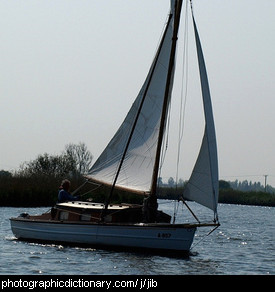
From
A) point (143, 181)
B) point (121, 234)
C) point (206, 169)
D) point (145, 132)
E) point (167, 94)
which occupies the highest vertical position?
point (167, 94)

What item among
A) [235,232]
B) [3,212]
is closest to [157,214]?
[235,232]

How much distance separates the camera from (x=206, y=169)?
31.5 m

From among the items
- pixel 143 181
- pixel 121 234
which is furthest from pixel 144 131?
pixel 121 234

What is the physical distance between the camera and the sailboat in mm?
31672

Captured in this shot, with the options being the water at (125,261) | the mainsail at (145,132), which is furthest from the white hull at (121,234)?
the mainsail at (145,132)

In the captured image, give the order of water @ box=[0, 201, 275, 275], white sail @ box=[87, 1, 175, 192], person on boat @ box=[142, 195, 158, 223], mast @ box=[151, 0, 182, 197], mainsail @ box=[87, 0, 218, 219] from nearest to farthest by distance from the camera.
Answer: water @ box=[0, 201, 275, 275], person on boat @ box=[142, 195, 158, 223], mast @ box=[151, 0, 182, 197], mainsail @ box=[87, 0, 218, 219], white sail @ box=[87, 1, 175, 192]

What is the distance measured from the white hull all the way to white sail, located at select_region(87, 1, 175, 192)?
2.40m

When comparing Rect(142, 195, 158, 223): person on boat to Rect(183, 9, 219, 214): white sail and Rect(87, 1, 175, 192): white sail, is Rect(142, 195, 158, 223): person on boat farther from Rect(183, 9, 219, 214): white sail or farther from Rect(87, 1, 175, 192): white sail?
Rect(183, 9, 219, 214): white sail

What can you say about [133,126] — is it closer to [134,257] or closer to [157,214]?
[157,214]

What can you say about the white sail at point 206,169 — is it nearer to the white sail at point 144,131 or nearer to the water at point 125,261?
the water at point 125,261

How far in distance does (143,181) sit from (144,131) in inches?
78.1

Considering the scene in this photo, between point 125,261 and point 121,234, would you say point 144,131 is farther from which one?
point 125,261

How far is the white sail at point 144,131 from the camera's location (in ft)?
112

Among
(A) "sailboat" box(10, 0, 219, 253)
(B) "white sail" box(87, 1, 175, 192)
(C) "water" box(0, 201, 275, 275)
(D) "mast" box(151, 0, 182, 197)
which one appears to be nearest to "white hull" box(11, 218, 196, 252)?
(A) "sailboat" box(10, 0, 219, 253)
